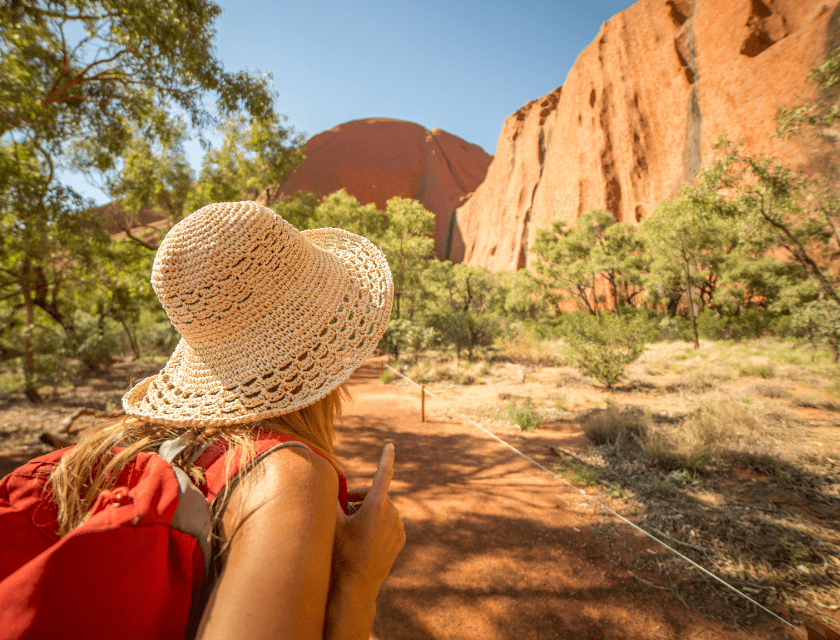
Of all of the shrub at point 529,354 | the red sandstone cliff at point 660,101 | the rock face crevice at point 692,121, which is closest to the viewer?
the shrub at point 529,354

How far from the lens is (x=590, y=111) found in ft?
90.1

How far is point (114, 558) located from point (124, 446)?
335mm

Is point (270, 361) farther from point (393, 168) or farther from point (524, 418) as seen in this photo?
point (393, 168)

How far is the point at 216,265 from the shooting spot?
2.65ft

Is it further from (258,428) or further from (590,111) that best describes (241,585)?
(590,111)

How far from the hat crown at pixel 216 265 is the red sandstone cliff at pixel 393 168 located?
46919 millimetres

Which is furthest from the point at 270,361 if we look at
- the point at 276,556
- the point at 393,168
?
the point at 393,168

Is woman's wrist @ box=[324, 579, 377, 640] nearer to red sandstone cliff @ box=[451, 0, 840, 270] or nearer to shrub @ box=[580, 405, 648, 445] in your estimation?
shrub @ box=[580, 405, 648, 445]

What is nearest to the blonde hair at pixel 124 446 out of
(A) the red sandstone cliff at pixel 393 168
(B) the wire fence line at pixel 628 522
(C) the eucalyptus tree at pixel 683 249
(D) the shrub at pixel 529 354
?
(B) the wire fence line at pixel 628 522

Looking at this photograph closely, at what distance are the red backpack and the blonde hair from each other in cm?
2

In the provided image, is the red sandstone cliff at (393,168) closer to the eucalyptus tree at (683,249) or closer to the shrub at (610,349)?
the eucalyptus tree at (683,249)

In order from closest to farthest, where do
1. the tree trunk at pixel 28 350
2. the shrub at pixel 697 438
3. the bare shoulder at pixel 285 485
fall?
the bare shoulder at pixel 285 485 < the shrub at pixel 697 438 < the tree trunk at pixel 28 350

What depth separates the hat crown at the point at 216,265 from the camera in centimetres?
81

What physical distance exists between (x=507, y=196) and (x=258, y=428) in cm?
4060
